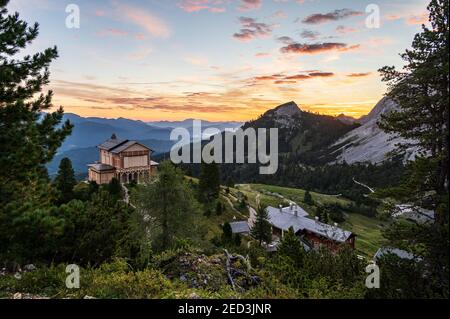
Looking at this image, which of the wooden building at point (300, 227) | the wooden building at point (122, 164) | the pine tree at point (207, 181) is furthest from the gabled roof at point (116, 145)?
the wooden building at point (300, 227)

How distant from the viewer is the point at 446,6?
10398mm

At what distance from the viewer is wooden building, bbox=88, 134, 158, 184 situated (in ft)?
206

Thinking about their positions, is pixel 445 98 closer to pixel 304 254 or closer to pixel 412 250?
pixel 412 250

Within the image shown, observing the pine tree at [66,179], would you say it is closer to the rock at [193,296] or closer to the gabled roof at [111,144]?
the gabled roof at [111,144]

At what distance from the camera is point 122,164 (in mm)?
63344

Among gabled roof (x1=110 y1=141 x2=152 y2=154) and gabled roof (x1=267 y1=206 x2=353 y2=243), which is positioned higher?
gabled roof (x1=110 y1=141 x2=152 y2=154)

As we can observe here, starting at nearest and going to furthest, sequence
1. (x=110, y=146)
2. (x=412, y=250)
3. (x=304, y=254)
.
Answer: (x=412, y=250) → (x=304, y=254) → (x=110, y=146)

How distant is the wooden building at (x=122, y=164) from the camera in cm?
6272

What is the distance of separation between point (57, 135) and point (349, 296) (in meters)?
11.7

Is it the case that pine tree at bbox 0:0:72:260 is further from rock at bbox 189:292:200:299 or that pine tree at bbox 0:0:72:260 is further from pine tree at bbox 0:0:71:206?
rock at bbox 189:292:200:299

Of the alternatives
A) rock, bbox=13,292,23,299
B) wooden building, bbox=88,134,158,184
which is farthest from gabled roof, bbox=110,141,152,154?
rock, bbox=13,292,23,299

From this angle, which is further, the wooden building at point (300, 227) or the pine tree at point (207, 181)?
the pine tree at point (207, 181)

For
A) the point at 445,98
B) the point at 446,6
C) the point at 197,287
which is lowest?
the point at 197,287
